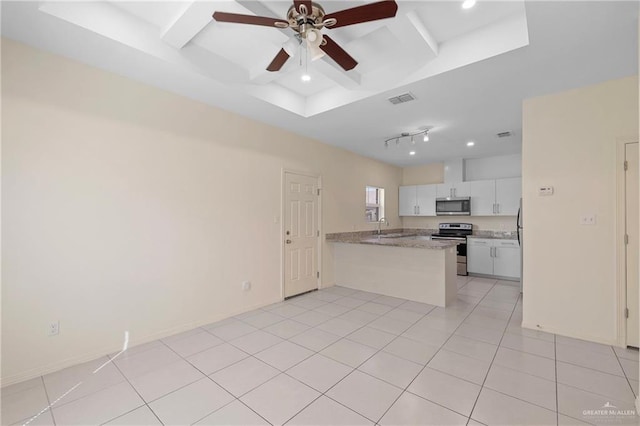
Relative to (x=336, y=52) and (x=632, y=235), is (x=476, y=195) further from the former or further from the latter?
(x=336, y=52)

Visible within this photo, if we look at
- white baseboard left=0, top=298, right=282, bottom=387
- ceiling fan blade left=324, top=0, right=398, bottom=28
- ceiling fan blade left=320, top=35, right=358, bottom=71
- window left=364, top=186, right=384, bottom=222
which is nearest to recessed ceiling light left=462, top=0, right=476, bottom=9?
ceiling fan blade left=324, top=0, right=398, bottom=28

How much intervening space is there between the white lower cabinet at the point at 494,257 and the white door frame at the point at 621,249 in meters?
2.75

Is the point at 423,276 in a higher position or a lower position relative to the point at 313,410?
higher

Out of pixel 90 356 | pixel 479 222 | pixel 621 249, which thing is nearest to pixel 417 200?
pixel 479 222

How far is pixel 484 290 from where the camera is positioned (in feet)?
15.8

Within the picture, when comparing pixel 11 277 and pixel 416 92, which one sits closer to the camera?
pixel 11 277

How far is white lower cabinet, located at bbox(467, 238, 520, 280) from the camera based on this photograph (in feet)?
17.7

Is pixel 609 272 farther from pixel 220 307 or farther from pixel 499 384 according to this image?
pixel 220 307

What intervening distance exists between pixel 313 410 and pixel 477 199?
18.9 feet

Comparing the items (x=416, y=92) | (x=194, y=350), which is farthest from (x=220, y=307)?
(x=416, y=92)

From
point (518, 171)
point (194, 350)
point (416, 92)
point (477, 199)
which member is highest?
point (416, 92)

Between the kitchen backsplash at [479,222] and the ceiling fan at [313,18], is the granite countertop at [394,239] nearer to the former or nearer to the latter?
the kitchen backsplash at [479,222]

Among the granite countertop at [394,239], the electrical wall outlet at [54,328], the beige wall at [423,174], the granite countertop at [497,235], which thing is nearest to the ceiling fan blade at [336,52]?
the granite countertop at [394,239]

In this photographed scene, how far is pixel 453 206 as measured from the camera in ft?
20.7
